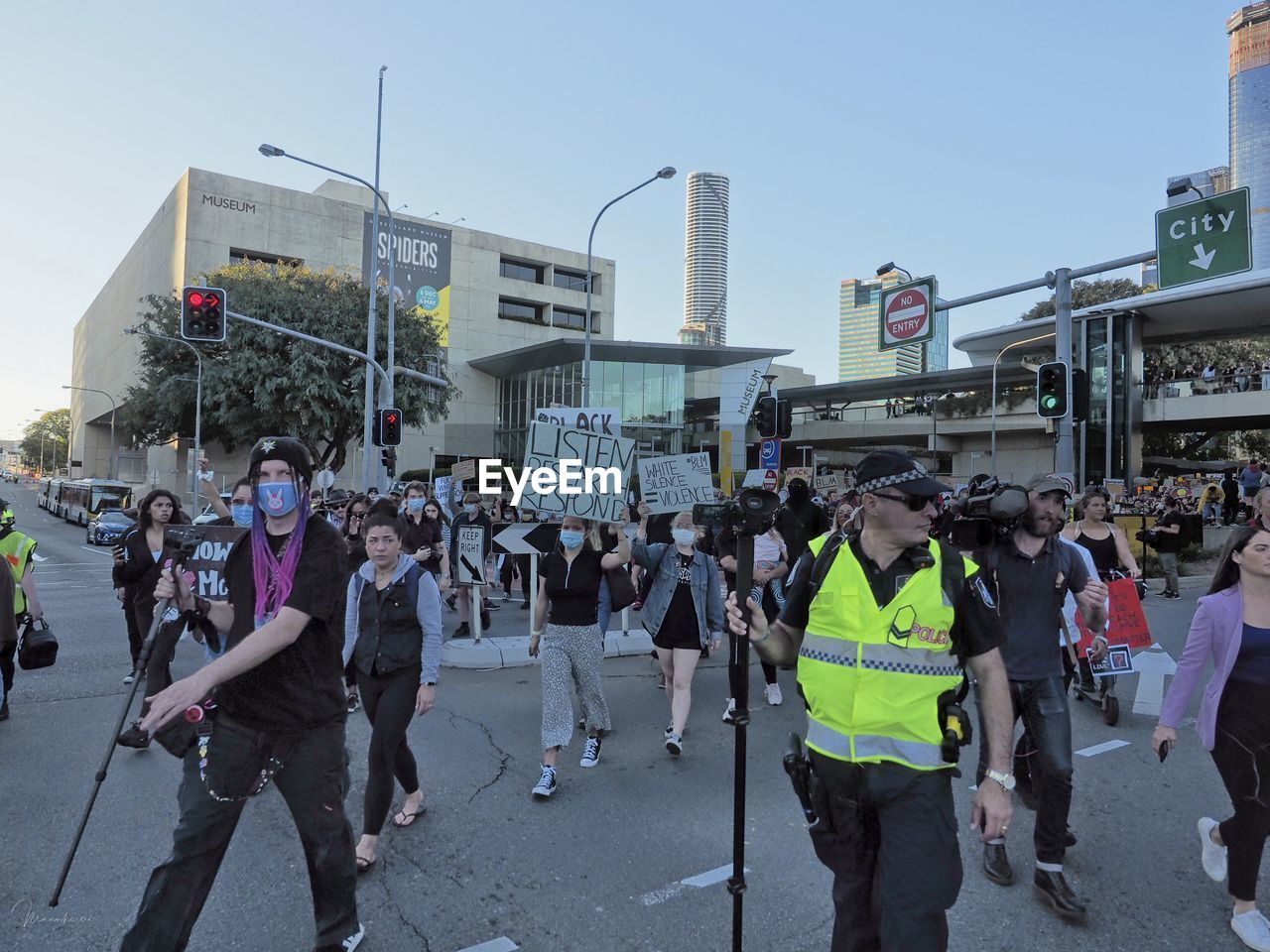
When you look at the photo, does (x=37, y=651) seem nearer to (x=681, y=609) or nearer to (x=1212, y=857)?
(x=681, y=609)

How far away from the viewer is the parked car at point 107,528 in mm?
26250

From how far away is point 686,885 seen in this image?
151 inches

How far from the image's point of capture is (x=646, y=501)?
9016 mm

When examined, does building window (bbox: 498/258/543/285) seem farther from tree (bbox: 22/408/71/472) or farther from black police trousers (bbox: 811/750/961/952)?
tree (bbox: 22/408/71/472)

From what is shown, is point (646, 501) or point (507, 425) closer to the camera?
point (646, 501)

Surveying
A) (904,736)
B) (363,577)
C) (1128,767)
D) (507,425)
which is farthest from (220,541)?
(507,425)

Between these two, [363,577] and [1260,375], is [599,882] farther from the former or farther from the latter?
[1260,375]

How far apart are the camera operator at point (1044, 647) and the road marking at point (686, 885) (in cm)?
128

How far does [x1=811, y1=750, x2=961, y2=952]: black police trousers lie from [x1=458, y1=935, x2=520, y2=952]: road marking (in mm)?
1405

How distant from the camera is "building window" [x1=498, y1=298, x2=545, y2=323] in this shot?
5541 cm

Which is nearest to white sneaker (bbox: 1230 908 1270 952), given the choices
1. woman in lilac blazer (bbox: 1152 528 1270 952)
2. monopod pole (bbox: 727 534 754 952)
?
woman in lilac blazer (bbox: 1152 528 1270 952)

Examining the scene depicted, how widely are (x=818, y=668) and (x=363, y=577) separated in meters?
2.85

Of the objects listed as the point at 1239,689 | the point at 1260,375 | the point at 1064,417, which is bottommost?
the point at 1239,689

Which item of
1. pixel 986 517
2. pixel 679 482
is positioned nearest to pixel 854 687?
pixel 986 517
